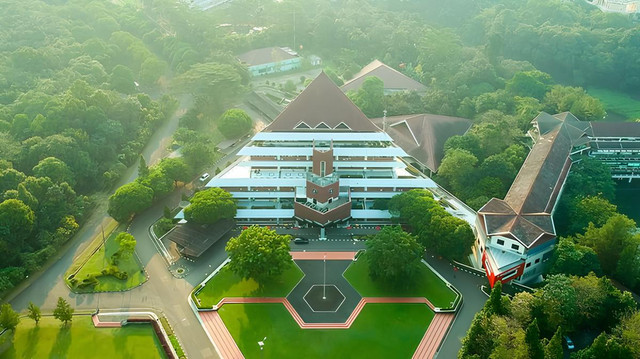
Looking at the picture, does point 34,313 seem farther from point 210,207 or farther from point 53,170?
point 53,170

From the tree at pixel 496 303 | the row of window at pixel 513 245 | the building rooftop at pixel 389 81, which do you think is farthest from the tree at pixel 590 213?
the building rooftop at pixel 389 81

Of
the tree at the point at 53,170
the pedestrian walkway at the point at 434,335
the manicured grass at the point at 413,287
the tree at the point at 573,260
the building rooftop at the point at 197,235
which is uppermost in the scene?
the tree at the point at 53,170

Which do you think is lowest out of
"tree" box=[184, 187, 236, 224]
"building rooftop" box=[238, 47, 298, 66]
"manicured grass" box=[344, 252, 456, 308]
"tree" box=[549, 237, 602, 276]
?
"manicured grass" box=[344, 252, 456, 308]

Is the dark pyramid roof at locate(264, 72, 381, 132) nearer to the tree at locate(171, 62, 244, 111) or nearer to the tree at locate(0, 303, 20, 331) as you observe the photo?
the tree at locate(171, 62, 244, 111)

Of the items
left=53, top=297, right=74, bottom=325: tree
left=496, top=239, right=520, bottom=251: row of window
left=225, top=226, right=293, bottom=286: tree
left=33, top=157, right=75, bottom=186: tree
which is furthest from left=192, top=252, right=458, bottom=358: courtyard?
left=33, top=157, right=75, bottom=186: tree

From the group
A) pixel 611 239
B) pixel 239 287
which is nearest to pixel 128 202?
pixel 239 287

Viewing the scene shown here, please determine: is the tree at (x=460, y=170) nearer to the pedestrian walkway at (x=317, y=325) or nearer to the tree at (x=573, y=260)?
the tree at (x=573, y=260)

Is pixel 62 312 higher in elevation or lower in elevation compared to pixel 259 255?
lower
